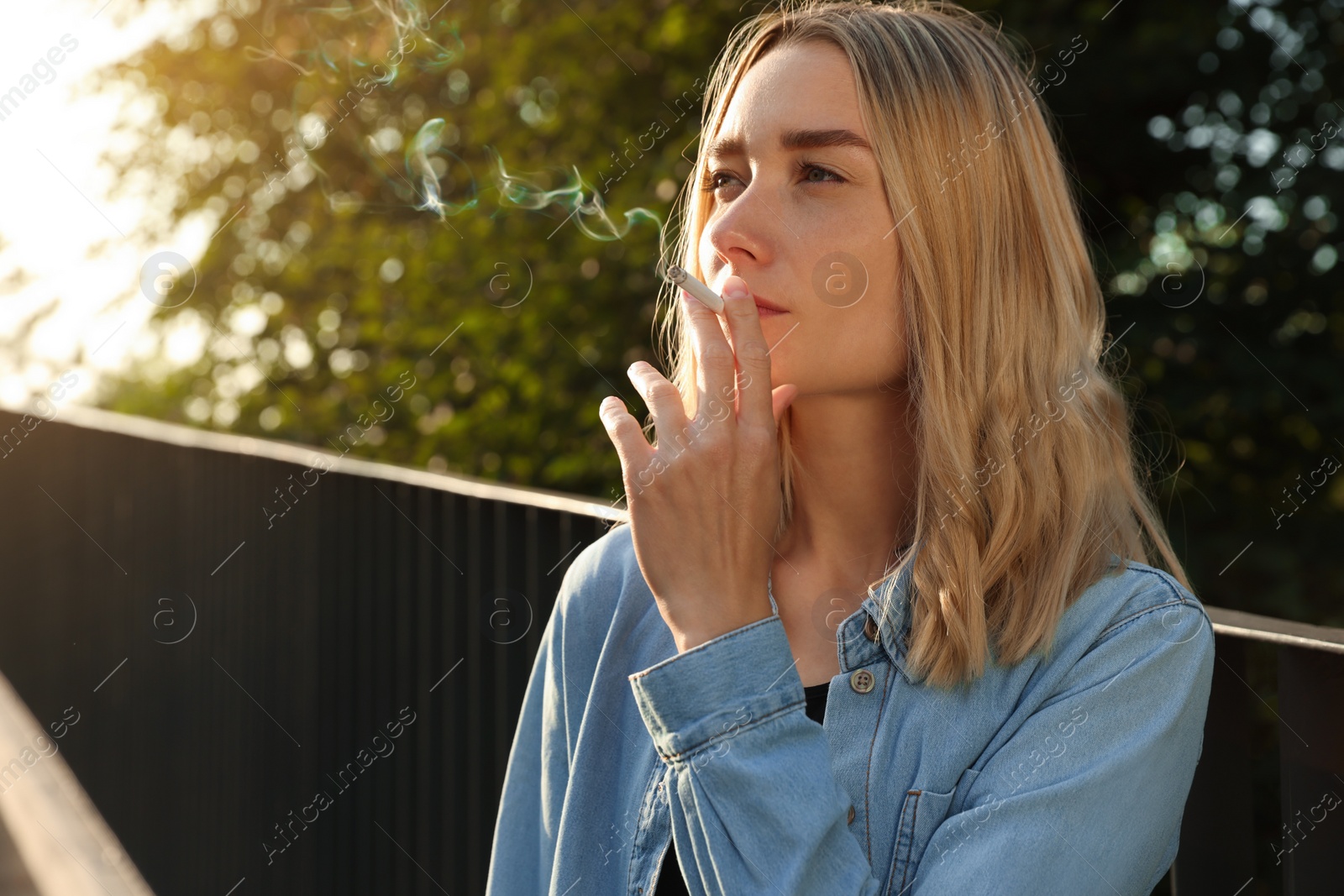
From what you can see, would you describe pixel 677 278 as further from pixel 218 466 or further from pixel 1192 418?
pixel 1192 418

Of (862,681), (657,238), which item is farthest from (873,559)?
(657,238)

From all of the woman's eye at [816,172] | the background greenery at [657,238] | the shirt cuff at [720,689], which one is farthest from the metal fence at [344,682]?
the background greenery at [657,238]

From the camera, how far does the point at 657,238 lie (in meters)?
5.02

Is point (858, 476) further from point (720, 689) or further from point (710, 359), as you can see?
point (720, 689)

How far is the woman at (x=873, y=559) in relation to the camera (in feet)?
4.96

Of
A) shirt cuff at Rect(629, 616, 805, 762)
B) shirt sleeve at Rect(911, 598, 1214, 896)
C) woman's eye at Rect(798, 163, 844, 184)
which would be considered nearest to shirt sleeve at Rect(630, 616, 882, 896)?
shirt cuff at Rect(629, 616, 805, 762)

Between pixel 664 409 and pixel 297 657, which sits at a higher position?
pixel 664 409

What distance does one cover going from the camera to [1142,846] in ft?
4.94

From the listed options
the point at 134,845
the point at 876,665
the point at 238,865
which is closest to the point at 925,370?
the point at 876,665

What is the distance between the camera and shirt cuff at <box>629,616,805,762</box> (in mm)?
1564

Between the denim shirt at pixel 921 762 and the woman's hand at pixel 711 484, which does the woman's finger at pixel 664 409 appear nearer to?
the woman's hand at pixel 711 484

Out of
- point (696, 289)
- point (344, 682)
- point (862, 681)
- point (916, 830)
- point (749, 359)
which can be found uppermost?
point (696, 289)

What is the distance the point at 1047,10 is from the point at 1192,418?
171 cm

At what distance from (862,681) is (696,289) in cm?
61
